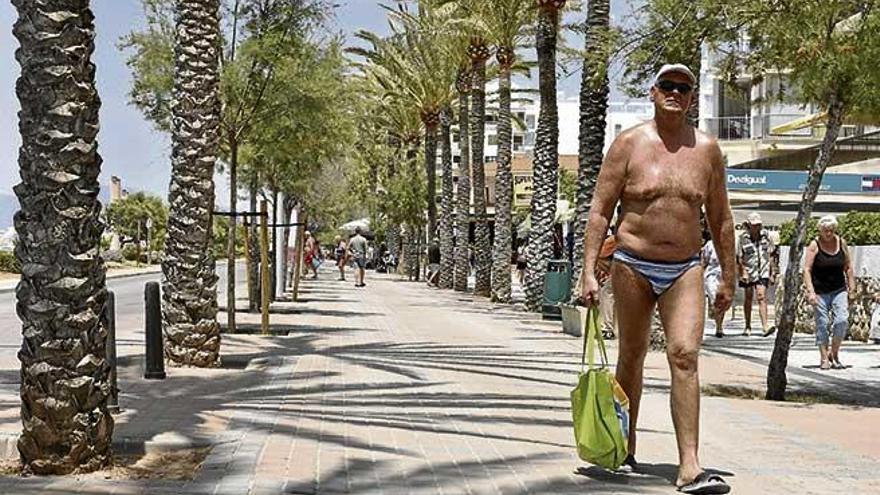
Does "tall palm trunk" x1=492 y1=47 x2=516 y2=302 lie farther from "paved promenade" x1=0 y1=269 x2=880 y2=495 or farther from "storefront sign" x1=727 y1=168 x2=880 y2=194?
"paved promenade" x1=0 y1=269 x2=880 y2=495

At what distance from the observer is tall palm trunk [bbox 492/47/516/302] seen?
28906mm

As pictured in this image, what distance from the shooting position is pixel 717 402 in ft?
33.4

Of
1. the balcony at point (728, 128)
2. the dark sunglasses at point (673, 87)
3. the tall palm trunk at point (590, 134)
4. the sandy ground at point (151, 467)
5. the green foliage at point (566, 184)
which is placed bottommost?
the sandy ground at point (151, 467)

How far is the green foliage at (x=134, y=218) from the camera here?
84.9 metres

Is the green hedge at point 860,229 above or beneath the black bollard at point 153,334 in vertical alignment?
above

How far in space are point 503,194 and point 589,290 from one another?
2351 cm

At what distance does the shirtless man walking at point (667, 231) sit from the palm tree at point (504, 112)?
878 inches

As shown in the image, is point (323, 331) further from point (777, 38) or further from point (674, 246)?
point (674, 246)

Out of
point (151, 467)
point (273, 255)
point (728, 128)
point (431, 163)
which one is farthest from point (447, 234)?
point (151, 467)

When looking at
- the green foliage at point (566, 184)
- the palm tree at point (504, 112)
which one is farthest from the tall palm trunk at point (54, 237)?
the green foliage at point (566, 184)

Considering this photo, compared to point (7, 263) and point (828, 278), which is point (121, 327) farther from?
point (7, 263)

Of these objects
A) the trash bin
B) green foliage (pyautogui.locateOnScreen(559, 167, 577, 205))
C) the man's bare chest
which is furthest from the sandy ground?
green foliage (pyautogui.locateOnScreen(559, 167, 577, 205))

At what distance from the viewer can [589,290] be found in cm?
610

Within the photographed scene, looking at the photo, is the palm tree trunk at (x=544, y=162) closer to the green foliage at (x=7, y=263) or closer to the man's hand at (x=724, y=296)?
the man's hand at (x=724, y=296)
